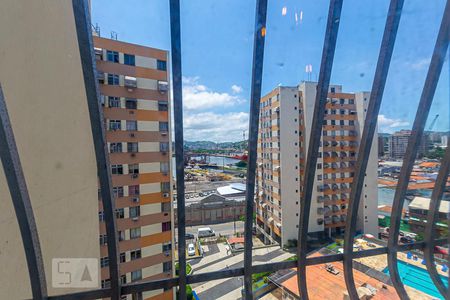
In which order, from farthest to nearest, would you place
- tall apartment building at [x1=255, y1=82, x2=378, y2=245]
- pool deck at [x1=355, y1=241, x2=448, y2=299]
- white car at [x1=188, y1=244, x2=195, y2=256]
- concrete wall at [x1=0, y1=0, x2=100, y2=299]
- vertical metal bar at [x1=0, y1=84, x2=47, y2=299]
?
tall apartment building at [x1=255, y1=82, x2=378, y2=245] → white car at [x1=188, y1=244, x2=195, y2=256] → pool deck at [x1=355, y1=241, x2=448, y2=299] → concrete wall at [x1=0, y1=0, x2=100, y2=299] → vertical metal bar at [x1=0, y1=84, x2=47, y2=299]

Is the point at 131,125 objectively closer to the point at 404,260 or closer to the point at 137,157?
the point at 137,157

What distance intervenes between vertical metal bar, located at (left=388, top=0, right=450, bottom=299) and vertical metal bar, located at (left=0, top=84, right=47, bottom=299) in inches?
105

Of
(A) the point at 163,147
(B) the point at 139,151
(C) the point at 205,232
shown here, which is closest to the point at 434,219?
(A) the point at 163,147

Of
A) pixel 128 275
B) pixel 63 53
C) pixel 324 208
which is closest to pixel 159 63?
pixel 63 53

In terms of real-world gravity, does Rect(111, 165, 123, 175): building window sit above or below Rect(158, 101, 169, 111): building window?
below

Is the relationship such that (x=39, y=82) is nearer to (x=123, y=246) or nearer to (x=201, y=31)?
(x=201, y=31)

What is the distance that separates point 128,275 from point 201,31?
21.6ft

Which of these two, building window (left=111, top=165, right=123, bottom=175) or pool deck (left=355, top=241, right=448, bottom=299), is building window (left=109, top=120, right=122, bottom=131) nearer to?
building window (left=111, top=165, right=123, bottom=175)

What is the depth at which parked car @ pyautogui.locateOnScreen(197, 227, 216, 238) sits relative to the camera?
30.0 ft

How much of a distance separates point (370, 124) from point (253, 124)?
97cm

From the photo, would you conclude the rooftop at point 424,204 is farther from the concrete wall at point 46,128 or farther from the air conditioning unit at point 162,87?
the air conditioning unit at point 162,87

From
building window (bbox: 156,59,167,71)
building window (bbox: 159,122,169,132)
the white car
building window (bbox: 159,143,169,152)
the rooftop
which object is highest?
building window (bbox: 156,59,167,71)

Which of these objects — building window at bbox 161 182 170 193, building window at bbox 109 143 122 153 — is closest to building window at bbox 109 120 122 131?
building window at bbox 109 143 122 153

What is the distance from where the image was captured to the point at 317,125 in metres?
1.62
